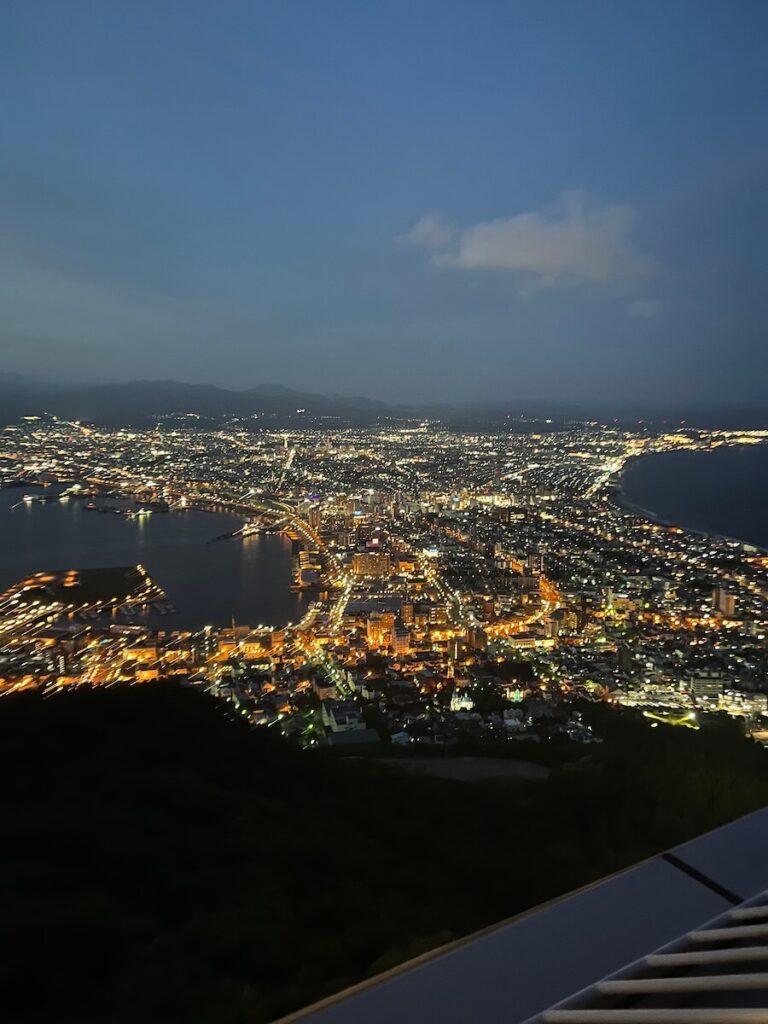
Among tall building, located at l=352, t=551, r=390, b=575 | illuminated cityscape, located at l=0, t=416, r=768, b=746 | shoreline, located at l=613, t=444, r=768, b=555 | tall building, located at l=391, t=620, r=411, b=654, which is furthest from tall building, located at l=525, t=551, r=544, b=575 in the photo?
shoreline, located at l=613, t=444, r=768, b=555

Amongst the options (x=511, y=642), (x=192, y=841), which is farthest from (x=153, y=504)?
(x=192, y=841)

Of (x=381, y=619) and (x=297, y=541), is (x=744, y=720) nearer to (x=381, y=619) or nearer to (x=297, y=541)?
(x=381, y=619)

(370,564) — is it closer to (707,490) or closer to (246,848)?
(246,848)

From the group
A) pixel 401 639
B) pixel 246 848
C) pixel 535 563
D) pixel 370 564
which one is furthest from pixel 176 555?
pixel 246 848

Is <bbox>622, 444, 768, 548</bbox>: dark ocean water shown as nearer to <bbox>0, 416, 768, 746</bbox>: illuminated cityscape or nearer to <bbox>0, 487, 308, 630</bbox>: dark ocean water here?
<bbox>0, 416, 768, 746</bbox>: illuminated cityscape

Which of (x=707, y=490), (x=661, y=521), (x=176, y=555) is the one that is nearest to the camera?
(x=176, y=555)

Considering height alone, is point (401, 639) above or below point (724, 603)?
below

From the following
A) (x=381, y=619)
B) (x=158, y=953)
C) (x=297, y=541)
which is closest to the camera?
(x=158, y=953)
